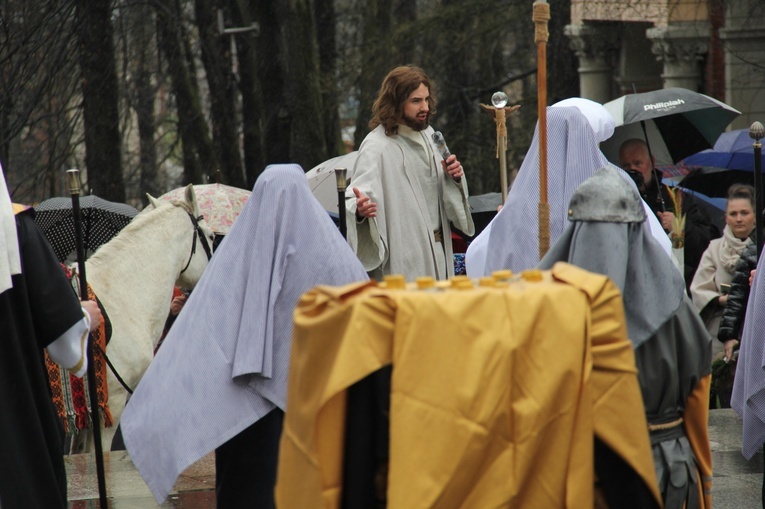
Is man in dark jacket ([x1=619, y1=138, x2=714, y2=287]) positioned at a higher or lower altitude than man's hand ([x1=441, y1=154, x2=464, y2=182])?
lower

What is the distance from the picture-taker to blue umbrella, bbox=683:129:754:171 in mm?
11648

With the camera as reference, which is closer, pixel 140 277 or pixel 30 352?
pixel 30 352

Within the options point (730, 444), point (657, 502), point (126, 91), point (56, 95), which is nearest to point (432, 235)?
point (730, 444)

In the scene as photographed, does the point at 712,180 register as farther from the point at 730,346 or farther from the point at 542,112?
the point at 542,112

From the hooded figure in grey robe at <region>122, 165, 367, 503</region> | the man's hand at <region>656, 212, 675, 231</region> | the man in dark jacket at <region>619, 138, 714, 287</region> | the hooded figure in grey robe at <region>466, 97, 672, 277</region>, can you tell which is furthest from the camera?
the man in dark jacket at <region>619, 138, 714, 287</region>

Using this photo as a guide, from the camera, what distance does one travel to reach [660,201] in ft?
29.6

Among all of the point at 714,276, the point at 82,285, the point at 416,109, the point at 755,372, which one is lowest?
the point at 714,276

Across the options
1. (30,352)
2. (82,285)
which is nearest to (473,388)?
(30,352)

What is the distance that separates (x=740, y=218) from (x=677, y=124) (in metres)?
1.91

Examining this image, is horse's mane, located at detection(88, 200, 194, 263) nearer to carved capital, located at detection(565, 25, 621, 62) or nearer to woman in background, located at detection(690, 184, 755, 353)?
woman in background, located at detection(690, 184, 755, 353)

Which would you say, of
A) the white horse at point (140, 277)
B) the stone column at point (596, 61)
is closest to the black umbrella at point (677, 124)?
the white horse at point (140, 277)

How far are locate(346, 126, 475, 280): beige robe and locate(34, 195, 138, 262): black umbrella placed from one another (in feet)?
9.36

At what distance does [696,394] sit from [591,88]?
1833 cm

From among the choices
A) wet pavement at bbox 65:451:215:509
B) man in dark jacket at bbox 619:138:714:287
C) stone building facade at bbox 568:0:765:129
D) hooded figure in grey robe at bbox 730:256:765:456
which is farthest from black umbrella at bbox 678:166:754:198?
hooded figure in grey robe at bbox 730:256:765:456
